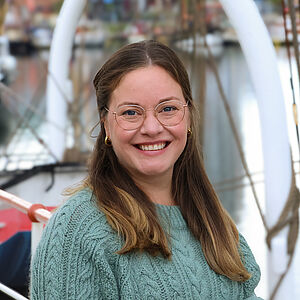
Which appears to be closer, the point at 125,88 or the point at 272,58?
the point at 125,88

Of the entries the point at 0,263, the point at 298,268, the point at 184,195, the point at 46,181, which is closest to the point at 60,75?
the point at 46,181

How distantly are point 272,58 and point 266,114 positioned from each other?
0.21m

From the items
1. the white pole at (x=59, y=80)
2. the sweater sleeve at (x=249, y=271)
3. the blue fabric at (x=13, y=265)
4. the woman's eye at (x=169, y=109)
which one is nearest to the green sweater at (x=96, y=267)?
the sweater sleeve at (x=249, y=271)

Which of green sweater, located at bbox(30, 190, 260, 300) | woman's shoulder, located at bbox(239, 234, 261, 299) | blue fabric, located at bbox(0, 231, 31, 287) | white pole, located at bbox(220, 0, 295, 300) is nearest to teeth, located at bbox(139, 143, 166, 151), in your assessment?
green sweater, located at bbox(30, 190, 260, 300)

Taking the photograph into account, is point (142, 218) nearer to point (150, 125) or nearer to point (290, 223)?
point (150, 125)

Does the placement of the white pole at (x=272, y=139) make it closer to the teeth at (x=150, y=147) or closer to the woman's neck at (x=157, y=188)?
the woman's neck at (x=157, y=188)

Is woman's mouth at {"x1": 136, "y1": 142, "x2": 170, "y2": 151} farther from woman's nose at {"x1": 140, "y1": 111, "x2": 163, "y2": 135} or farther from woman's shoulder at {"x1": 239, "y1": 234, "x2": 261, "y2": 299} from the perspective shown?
woman's shoulder at {"x1": 239, "y1": 234, "x2": 261, "y2": 299}

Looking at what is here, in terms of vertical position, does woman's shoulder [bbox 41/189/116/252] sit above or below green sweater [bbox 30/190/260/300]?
above

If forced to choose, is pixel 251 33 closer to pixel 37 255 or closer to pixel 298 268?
pixel 37 255

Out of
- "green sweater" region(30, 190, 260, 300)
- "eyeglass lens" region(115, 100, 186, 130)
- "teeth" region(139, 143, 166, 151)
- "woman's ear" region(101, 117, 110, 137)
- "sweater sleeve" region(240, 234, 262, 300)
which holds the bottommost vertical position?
"sweater sleeve" region(240, 234, 262, 300)

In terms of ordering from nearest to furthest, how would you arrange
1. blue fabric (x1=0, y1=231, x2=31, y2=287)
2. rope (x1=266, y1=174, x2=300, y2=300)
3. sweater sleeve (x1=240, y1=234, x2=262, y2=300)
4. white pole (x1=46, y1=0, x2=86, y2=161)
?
sweater sleeve (x1=240, y1=234, x2=262, y2=300)
rope (x1=266, y1=174, x2=300, y2=300)
blue fabric (x1=0, y1=231, x2=31, y2=287)
white pole (x1=46, y1=0, x2=86, y2=161)

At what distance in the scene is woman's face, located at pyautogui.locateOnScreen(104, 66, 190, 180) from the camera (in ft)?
5.24

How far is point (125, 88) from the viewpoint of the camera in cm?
160

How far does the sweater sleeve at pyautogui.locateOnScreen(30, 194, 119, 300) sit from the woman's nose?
0.75ft
